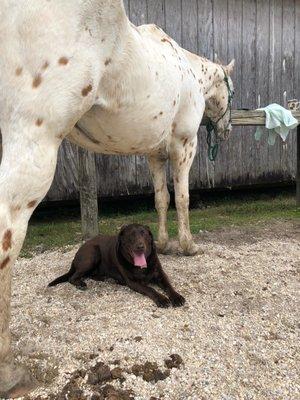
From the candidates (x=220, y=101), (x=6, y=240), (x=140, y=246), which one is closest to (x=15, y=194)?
(x=6, y=240)

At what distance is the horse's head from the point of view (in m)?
4.87

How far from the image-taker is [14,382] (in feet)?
6.73

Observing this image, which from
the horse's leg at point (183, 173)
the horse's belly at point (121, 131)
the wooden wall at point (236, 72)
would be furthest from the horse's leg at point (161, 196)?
the wooden wall at point (236, 72)

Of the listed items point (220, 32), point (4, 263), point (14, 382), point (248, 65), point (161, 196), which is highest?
point (220, 32)

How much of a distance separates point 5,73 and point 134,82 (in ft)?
2.74

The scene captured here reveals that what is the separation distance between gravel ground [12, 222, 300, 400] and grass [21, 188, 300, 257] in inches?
61.3

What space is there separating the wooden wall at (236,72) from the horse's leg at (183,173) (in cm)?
260

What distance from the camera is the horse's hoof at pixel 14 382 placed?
2.02 metres

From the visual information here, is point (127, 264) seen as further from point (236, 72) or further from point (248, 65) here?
point (248, 65)

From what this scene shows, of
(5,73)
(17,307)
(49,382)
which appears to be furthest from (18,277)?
(5,73)

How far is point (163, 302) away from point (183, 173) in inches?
58.9

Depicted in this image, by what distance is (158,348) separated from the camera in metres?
2.46

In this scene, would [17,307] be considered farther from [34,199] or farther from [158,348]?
[34,199]

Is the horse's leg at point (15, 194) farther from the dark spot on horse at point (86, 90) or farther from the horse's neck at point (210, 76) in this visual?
the horse's neck at point (210, 76)
